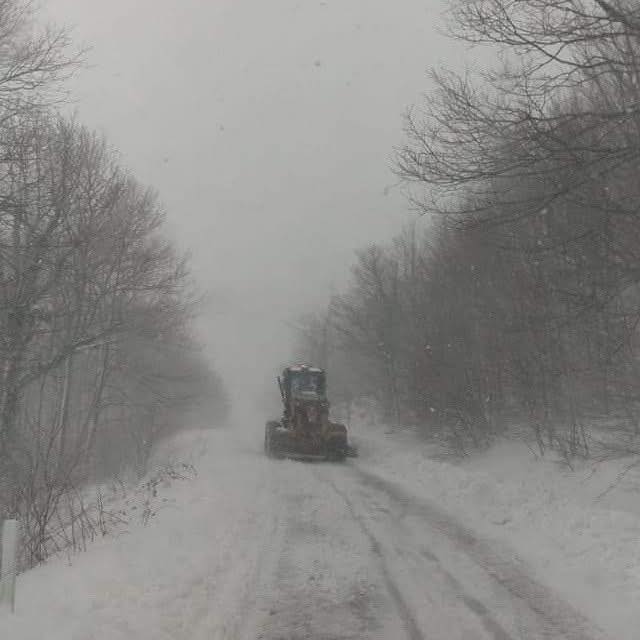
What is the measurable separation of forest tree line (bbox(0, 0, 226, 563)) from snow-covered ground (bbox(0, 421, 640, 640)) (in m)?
1.80

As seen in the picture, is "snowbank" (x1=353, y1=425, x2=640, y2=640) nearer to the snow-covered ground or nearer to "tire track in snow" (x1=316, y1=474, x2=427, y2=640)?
the snow-covered ground

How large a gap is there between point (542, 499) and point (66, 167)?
11.3 meters

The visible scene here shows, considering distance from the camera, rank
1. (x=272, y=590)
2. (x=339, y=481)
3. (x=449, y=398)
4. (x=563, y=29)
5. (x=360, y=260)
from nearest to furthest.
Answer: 1. (x=272, y=590)
2. (x=563, y=29)
3. (x=339, y=481)
4. (x=449, y=398)
5. (x=360, y=260)

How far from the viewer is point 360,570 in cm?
612

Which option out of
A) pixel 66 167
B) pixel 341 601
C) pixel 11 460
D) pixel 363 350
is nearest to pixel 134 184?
pixel 66 167

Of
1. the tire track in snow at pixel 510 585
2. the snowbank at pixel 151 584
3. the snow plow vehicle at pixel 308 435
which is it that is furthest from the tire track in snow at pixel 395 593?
the snow plow vehicle at pixel 308 435

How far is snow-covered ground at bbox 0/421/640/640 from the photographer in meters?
4.46

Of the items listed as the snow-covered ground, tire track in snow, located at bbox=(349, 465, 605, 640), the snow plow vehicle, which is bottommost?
tire track in snow, located at bbox=(349, 465, 605, 640)

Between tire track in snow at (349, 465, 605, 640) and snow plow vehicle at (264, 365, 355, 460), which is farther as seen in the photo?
snow plow vehicle at (264, 365, 355, 460)

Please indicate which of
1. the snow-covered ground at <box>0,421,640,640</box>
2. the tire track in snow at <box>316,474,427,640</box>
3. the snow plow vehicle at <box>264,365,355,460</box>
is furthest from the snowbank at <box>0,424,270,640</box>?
the snow plow vehicle at <box>264,365,355,460</box>

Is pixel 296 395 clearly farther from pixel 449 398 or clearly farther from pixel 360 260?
pixel 360 260

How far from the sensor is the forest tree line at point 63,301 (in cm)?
933

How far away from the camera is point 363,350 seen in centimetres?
3409

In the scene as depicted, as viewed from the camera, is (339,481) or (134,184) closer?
(339,481)
